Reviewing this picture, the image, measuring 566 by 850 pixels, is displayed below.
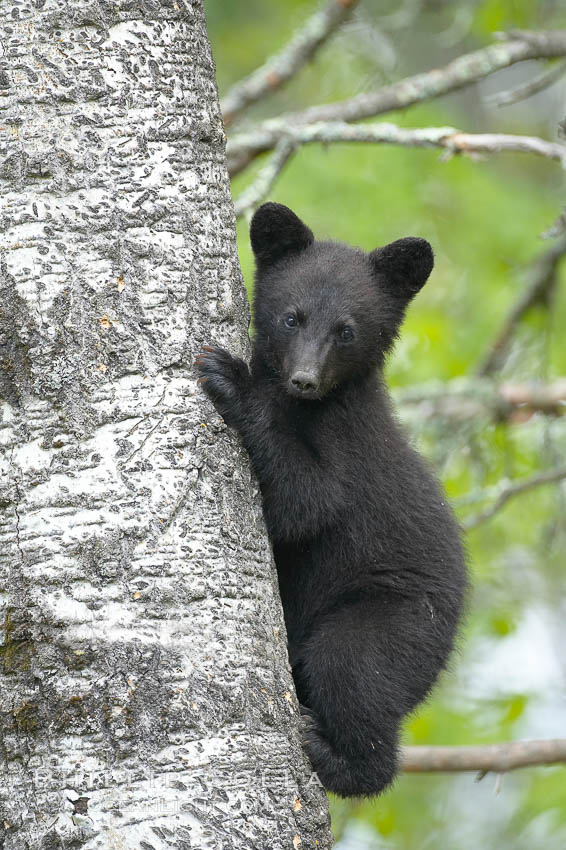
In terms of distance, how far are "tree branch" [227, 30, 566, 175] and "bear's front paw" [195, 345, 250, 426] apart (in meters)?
2.45

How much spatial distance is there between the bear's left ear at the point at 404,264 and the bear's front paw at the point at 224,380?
3.93 ft

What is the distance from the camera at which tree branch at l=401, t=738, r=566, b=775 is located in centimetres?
450

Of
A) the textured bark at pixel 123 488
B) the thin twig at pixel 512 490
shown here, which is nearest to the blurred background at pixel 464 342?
the thin twig at pixel 512 490

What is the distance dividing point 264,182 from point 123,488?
2.40 m

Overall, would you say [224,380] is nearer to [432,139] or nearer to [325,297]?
[325,297]

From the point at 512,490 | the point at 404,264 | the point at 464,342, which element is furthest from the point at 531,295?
the point at 404,264

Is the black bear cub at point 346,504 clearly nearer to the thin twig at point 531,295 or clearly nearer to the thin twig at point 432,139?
the thin twig at point 432,139

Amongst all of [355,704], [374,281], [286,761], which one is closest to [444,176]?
[374,281]

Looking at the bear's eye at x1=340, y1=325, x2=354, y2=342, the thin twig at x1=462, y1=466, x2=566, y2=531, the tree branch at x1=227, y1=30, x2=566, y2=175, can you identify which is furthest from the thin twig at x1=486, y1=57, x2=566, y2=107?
the thin twig at x1=462, y1=466, x2=566, y2=531

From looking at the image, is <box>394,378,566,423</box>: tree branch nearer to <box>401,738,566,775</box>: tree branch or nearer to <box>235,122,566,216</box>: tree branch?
<box>235,122,566,216</box>: tree branch

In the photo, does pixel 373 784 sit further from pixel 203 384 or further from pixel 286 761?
pixel 203 384

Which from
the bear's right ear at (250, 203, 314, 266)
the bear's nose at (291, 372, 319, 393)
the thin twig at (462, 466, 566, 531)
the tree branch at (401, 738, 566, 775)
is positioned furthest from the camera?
the thin twig at (462, 466, 566, 531)

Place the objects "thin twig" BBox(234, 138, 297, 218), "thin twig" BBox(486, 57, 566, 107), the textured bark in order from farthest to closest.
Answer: "thin twig" BBox(486, 57, 566, 107) → "thin twig" BBox(234, 138, 297, 218) → the textured bark

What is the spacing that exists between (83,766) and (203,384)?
3.42 feet
